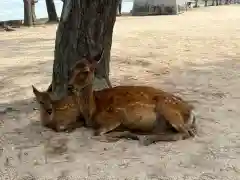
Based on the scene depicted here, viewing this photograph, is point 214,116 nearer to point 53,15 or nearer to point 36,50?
point 36,50

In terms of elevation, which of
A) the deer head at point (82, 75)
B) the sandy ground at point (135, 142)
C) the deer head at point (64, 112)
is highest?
the deer head at point (82, 75)

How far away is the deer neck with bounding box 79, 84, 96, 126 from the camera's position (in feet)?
14.5

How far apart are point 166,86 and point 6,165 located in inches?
129

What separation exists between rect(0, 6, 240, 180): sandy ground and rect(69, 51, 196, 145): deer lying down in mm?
144

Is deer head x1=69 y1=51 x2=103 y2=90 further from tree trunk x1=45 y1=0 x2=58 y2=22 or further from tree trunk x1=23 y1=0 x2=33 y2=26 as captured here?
tree trunk x1=45 y1=0 x2=58 y2=22

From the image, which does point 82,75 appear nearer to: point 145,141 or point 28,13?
point 145,141

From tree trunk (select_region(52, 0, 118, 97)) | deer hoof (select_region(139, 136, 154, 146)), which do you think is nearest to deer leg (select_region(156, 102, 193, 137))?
deer hoof (select_region(139, 136, 154, 146))

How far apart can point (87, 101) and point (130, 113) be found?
0.43 metres

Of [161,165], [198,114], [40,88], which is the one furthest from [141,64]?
[161,165]

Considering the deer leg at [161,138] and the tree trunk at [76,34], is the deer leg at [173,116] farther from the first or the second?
the tree trunk at [76,34]

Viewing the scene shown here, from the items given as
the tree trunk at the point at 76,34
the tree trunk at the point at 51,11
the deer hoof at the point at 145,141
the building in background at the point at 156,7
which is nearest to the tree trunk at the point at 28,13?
the tree trunk at the point at 51,11

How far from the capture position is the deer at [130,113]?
14.3 ft

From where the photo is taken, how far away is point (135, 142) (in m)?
4.33

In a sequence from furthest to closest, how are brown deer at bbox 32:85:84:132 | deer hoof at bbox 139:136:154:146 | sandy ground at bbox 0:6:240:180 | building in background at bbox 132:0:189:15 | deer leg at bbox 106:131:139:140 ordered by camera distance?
building in background at bbox 132:0:189:15
brown deer at bbox 32:85:84:132
deer leg at bbox 106:131:139:140
deer hoof at bbox 139:136:154:146
sandy ground at bbox 0:6:240:180
